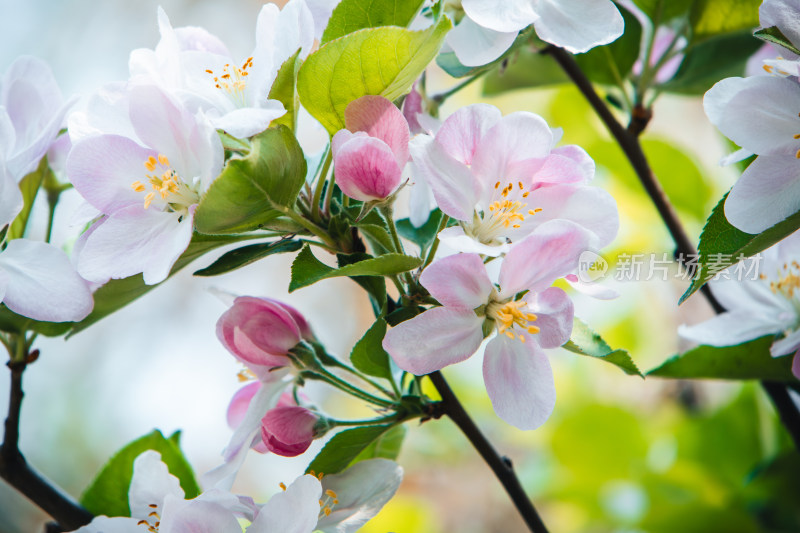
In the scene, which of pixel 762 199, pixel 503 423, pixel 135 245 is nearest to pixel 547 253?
pixel 762 199

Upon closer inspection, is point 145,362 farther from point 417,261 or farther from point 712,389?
point 417,261

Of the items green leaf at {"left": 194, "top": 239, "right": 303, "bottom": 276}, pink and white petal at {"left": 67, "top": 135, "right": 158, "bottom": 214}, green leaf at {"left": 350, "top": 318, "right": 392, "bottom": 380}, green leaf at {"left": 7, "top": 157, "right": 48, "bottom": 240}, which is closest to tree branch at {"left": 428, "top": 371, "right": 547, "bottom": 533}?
green leaf at {"left": 350, "top": 318, "right": 392, "bottom": 380}

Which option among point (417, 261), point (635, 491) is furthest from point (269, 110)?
point (635, 491)

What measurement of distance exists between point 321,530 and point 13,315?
0.28 metres

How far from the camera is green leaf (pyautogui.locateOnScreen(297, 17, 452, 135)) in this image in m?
0.44

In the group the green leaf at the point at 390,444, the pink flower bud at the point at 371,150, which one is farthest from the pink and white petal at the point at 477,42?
the green leaf at the point at 390,444

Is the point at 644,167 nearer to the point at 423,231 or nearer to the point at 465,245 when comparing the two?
the point at 423,231

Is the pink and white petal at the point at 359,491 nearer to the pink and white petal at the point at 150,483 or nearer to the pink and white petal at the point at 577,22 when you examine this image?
the pink and white petal at the point at 150,483

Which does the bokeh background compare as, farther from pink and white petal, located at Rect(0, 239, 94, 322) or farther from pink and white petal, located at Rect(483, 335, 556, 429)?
pink and white petal, located at Rect(483, 335, 556, 429)

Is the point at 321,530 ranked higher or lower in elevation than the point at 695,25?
lower

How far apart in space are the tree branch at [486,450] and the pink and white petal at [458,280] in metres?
0.10

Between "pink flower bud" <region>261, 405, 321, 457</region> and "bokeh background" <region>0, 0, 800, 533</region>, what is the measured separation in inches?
6.1

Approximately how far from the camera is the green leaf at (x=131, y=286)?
0.51m

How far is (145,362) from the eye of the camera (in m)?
3.49
